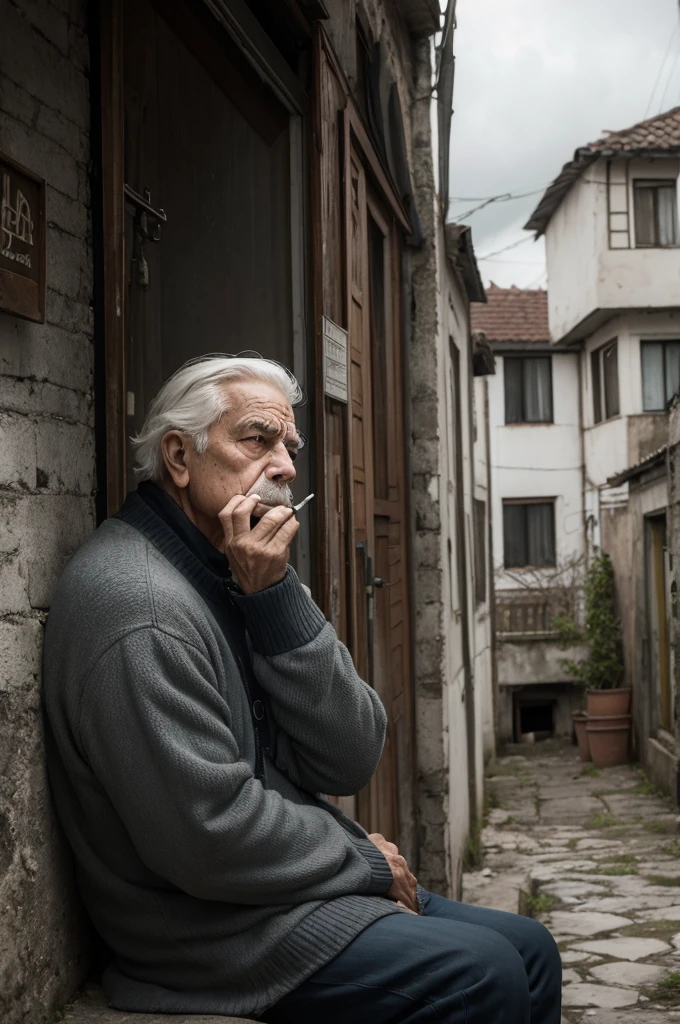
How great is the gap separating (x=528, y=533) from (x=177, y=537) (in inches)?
801

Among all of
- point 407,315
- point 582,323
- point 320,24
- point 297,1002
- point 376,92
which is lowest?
point 297,1002

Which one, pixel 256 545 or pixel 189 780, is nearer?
pixel 189 780

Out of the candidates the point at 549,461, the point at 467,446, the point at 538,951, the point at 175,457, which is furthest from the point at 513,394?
the point at 175,457

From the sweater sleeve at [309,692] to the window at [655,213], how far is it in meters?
18.4

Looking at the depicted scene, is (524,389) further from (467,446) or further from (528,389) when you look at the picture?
(467,446)

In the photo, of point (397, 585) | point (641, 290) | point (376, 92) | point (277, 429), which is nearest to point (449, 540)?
point (397, 585)

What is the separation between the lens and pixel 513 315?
23078mm

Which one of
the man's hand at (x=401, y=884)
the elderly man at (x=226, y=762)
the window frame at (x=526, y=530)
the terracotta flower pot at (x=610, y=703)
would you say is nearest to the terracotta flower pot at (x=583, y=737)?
the terracotta flower pot at (x=610, y=703)

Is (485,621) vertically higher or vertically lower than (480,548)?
Result: lower

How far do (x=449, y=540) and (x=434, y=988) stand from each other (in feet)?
18.4

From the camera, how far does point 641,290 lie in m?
19.3

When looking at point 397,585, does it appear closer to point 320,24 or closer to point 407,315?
point 407,315

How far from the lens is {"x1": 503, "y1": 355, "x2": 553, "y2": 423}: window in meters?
22.2

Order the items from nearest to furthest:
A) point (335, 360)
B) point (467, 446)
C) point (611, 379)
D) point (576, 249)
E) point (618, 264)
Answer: point (335, 360), point (467, 446), point (618, 264), point (611, 379), point (576, 249)
